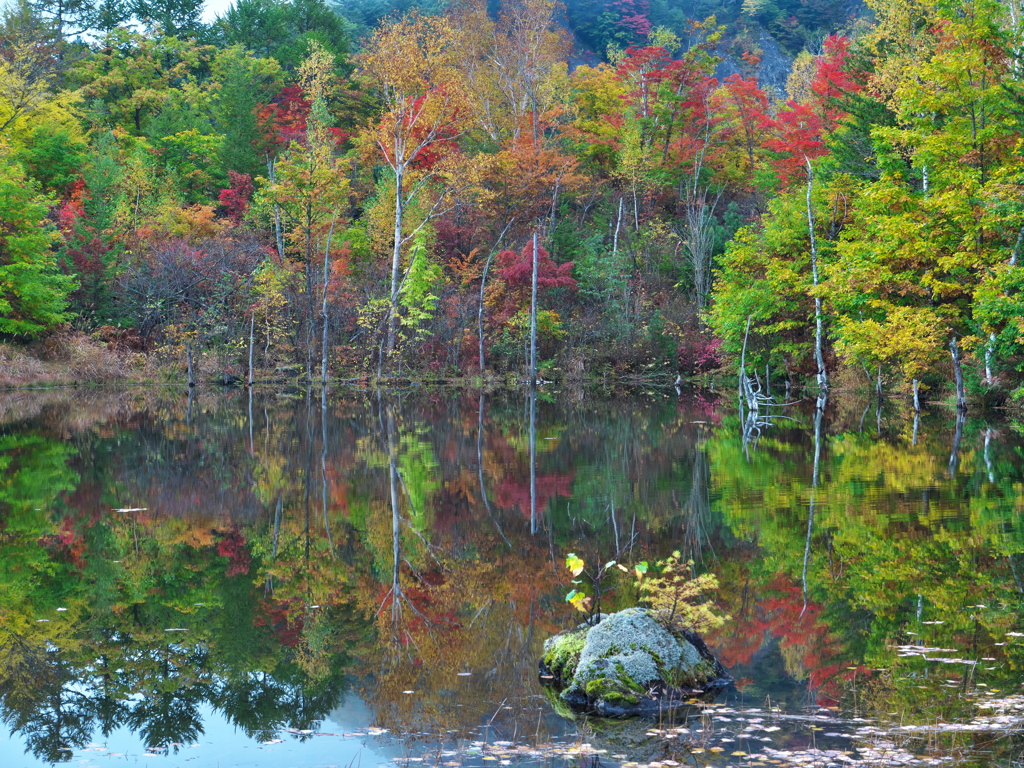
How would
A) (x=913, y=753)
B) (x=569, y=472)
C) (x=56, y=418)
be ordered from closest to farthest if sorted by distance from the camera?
1. (x=913, y=753)
2. (x=569, y=472)
3. (x=56, y=418)

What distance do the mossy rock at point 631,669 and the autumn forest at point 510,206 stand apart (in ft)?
55.9

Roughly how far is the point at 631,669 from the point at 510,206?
137 ft

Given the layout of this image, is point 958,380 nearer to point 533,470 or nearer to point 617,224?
point 533,470

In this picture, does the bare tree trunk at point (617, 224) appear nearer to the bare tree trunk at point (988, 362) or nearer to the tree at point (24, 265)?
the bare tree trunk at point (988, 362)

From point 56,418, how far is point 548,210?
29782 millimetres

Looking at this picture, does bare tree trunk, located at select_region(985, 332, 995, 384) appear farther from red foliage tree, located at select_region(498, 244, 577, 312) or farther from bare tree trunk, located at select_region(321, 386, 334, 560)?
red foliage tree, located at select_region(498, 244, 577, 312)

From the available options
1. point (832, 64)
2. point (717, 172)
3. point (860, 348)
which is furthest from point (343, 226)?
point (860, 348)

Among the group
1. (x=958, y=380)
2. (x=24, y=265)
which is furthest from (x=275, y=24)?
(x=958, y=380)

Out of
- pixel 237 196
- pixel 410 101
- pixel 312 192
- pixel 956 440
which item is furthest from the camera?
pixel 237 196

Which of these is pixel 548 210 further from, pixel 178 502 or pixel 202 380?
pixel 178 502

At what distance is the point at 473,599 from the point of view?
7375mm

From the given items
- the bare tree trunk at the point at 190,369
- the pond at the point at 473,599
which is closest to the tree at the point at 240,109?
the bare tree trunk at the point at 190,369

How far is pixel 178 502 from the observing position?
11609 millimetres

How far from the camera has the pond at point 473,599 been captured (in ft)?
15.9
